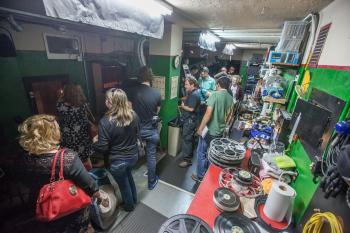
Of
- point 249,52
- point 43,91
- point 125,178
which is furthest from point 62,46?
point 249,52

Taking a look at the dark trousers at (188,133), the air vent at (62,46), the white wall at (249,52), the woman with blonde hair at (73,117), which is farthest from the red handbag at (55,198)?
the white wall at (249,52)

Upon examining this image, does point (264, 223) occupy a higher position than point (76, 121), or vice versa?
point (76, 121)

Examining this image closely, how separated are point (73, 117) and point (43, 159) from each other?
3.37 feet

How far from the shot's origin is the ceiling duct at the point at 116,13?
3.90 ft

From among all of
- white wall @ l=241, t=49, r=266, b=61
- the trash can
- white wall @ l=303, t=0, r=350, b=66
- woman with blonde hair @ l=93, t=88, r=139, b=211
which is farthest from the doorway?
white wall @ l=241, t=49, r=266, b=61

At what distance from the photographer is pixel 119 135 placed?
1.77 metres

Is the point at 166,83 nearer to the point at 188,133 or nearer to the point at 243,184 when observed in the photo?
the point at 188,133

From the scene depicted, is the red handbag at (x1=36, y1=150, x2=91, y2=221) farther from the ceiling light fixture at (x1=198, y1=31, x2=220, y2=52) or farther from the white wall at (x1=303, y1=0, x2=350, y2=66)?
the ceiling light fixture at (x1=198, y1=31, x2=220, y2=52)

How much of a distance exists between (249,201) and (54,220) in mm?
1535

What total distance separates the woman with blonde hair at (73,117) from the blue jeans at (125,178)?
0.66 m

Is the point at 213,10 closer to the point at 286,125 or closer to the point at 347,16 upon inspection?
the point at 347,16

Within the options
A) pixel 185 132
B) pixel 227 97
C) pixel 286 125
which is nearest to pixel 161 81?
pixel 185 132


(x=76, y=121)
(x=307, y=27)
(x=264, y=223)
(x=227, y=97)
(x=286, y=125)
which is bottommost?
(x=264, y=223)

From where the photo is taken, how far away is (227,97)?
238cm
